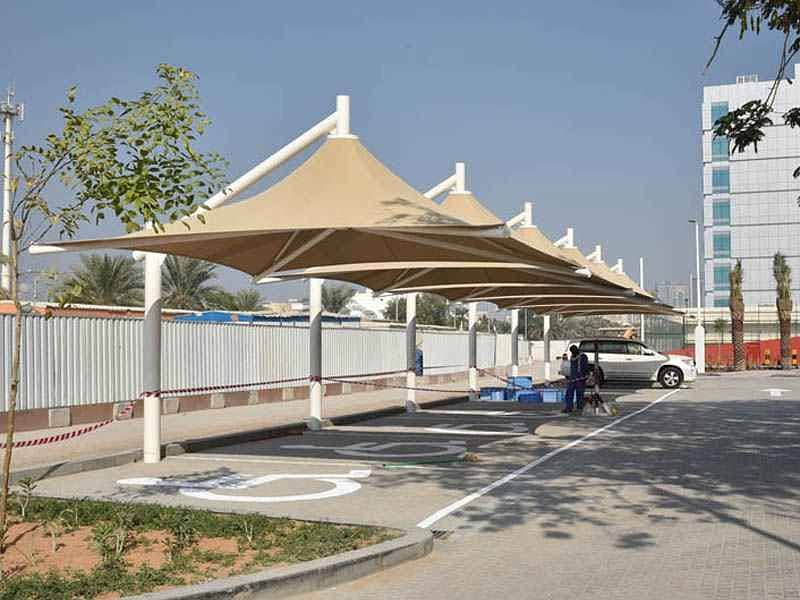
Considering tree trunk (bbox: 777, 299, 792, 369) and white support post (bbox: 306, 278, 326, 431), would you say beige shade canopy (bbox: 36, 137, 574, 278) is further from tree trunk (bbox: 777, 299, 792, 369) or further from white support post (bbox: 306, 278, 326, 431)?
tree trunk (bbox: 777, 299, 792, 369)

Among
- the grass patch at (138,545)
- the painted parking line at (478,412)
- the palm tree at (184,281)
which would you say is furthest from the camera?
the palm tree at (184,281)

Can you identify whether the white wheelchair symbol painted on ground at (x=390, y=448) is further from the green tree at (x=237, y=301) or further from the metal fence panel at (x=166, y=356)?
the green tree at (x=237, y=301)

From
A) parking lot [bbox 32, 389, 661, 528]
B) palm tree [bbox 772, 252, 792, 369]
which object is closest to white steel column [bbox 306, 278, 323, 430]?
A: parking lot [bbox 32, 389, 661, 528]

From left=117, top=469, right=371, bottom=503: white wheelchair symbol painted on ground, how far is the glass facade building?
356 feet

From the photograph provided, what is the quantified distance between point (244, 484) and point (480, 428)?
9488 millimetres

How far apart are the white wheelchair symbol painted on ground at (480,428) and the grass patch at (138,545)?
1119 centimetres

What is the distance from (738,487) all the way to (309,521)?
18.7ft

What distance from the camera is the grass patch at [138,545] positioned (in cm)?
739

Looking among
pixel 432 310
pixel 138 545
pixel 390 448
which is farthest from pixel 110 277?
pixel 432 310

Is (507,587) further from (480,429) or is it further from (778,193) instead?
(778,193)

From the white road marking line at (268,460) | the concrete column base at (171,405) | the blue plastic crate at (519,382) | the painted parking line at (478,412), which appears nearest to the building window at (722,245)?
the blue plastic crate at (519,382)

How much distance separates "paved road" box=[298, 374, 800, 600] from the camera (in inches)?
313

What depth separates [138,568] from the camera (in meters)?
7.90

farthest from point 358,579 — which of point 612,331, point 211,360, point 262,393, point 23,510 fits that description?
point 612,331
